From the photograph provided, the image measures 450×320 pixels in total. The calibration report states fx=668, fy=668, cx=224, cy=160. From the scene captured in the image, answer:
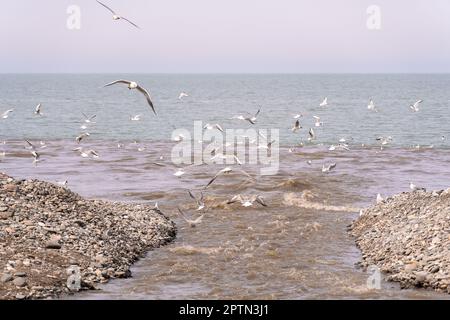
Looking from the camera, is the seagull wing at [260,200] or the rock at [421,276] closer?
the rock at [421,276]

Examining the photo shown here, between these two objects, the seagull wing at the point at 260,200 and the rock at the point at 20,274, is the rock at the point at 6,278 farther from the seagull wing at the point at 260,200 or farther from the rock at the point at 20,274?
the seagull wing at the point at 260,200

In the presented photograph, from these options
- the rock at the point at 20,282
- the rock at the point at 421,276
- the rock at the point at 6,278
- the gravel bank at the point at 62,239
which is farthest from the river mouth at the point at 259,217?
the rock at the point at 6,278

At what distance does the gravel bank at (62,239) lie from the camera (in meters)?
16.9

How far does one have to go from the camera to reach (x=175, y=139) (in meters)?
67.0

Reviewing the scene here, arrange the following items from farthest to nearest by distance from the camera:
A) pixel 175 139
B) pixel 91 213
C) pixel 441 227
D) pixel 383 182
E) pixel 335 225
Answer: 1. pixel 175 139
2. pixel 383 182
3. pixel 335 225
4. pixel 91 213
5. pixel 441 227

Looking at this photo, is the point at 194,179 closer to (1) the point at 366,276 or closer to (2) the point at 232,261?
(2) the point at 232,261

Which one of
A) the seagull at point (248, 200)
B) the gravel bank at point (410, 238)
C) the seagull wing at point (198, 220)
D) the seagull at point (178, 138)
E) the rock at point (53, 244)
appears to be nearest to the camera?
the gravel bank at point (410, 238)

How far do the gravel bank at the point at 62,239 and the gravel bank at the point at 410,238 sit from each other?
7.32 meters

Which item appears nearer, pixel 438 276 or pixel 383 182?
pixel 438 276

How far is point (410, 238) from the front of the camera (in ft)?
68.1

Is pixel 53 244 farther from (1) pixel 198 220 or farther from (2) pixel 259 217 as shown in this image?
(2) pixel 259 217

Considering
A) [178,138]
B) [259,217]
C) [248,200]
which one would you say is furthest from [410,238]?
[178,138]
